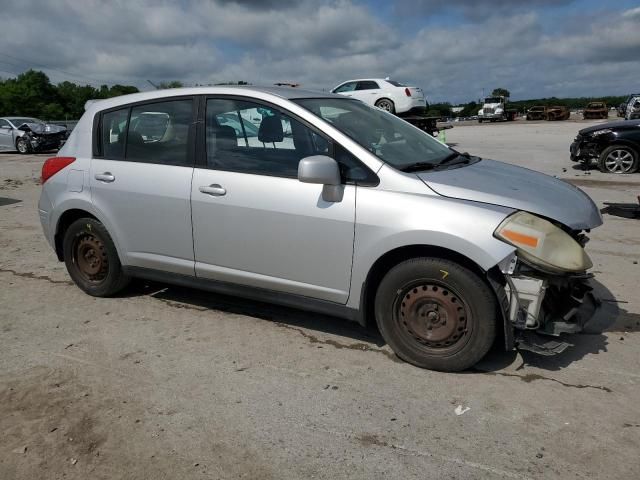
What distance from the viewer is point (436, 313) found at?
340 centimetres

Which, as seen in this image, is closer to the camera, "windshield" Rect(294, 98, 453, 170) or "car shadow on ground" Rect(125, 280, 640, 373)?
"car shadow on ground" Rect(125, 280, 640, 373)

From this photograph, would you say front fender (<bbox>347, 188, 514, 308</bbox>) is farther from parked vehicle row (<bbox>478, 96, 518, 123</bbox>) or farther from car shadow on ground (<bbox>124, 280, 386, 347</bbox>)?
parked vehicle row (<bbox>478, 96, 518, 123</bbox>)

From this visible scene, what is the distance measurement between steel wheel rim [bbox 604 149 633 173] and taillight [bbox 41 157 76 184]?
11709 mm

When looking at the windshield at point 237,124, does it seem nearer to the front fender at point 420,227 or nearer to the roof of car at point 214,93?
the roof of car at point 214,93

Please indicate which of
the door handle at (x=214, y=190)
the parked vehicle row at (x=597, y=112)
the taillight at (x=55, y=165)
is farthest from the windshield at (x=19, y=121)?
the parked vehicle row at (x=597, y=112)

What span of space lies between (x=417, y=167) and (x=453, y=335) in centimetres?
113

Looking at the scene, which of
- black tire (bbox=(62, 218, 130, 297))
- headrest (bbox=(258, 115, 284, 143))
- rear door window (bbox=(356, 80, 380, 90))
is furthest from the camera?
rear door window (bbox=(356, 80, 380, 90))

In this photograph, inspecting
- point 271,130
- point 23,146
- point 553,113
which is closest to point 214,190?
point 271,130

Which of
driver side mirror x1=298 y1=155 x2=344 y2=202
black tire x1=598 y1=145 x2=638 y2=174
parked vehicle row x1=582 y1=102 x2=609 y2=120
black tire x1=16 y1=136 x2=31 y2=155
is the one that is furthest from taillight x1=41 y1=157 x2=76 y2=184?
parked vehicle row x1=582 y1=102 x2=609 y2=120

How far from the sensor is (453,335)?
3398 mm

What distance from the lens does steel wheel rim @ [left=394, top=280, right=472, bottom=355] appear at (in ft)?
11.0

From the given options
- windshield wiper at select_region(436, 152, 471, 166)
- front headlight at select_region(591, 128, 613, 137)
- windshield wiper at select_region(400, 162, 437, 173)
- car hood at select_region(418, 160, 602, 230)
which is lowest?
car hood at select_region(418, 160, 602, 230)

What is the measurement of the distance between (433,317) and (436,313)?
0.03 m

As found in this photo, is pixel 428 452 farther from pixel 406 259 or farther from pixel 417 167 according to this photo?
pixel 417 167
